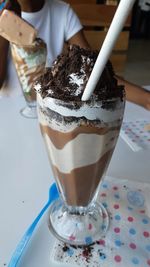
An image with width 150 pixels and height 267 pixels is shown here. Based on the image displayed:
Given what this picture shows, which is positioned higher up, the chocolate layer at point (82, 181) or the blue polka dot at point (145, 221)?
the chocolate layer at point (82, 181)

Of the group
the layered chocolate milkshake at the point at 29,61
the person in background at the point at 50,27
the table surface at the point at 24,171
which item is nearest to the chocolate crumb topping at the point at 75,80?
the table surface at the point at 24,171

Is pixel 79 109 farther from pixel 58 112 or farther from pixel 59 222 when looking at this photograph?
pixel 59 222

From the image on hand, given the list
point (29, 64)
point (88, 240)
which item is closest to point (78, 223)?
point (88, 240)

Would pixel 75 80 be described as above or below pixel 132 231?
above

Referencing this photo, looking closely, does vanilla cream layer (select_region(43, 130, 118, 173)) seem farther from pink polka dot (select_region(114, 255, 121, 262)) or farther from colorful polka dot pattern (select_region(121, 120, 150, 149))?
colorful polka dot pattern (select_region(121, 120, 150, 149))

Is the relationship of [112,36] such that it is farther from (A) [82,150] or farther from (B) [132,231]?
(B) [132,231]

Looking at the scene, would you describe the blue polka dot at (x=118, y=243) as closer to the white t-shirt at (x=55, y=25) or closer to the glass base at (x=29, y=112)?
the glass base at (x=29, y=112)

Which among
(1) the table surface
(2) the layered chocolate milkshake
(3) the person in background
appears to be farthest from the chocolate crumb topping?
(3) the person in background
